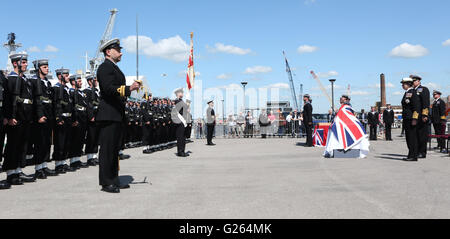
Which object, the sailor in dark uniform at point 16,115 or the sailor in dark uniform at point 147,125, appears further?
the sailor in dark uniform at point 147,125

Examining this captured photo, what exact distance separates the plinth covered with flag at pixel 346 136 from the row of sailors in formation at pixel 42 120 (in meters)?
6.62

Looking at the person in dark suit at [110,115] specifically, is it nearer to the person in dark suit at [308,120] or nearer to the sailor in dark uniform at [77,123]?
the sailor in dark uniform at [77,123]

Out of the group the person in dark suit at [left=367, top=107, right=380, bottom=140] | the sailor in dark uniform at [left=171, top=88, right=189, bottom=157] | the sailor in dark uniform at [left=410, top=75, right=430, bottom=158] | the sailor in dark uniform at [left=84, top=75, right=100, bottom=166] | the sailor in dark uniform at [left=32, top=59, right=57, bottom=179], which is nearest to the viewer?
the sailor in dark uniform at [left=32, top=59, right=57, bottom=179]

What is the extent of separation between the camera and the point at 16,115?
700 centimetres

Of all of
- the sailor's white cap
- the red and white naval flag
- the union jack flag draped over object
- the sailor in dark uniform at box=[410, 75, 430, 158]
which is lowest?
the union jack flag draped over object

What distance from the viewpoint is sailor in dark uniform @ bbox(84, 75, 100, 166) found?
977 centimetres

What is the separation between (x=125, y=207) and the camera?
16.6 feet

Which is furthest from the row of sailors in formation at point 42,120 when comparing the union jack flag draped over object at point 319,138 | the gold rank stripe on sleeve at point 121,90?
the union jack flag draped over object at point 319,138

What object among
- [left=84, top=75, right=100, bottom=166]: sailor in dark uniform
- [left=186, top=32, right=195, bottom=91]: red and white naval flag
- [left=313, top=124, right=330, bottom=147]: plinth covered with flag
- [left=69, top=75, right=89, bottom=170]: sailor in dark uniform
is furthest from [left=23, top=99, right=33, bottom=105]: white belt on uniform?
[left=186, top=32, right=195, bottom=91]: red and white naval flag

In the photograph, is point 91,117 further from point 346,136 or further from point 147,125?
point 346,136

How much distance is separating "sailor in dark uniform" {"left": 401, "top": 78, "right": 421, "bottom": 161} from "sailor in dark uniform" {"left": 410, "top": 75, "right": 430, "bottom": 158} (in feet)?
0.50

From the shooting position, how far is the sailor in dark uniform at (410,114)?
33.7ft

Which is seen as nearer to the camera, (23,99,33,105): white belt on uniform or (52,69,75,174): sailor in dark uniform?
(23,99,33,105): white belt on uniform

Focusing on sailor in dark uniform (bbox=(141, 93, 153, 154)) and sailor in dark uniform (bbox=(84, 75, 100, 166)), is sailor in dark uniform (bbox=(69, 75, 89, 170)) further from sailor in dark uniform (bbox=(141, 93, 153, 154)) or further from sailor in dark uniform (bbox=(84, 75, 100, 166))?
sailor in dark uniform (bbox=(141, 93, 153, 154))
